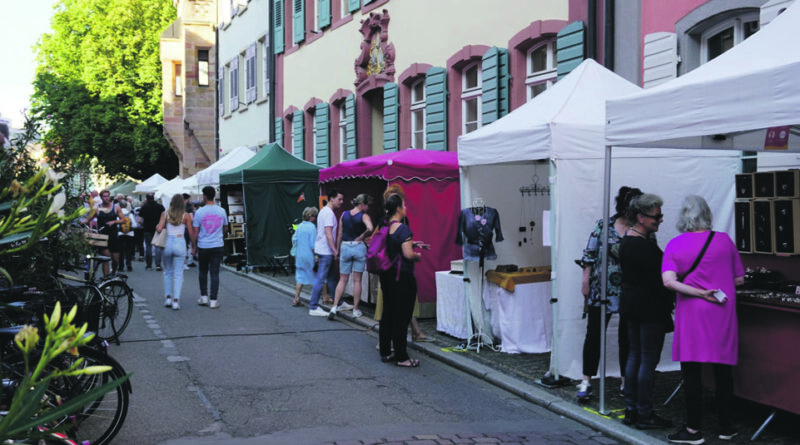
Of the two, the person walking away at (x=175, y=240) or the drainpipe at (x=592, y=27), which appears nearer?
the drainpipe at (x=592, y=27)

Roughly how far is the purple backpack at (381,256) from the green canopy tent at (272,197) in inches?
411

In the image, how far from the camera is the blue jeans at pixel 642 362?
6047 millimetres

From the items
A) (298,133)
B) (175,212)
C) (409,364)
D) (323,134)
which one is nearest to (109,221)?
(175,212)

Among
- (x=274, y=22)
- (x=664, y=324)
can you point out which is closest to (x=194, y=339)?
(x=664, y=324)

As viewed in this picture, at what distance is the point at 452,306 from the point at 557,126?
3.25m

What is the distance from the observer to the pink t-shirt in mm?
5688

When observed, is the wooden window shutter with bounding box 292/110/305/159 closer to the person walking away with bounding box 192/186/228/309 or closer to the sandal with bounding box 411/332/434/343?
the person walking away with bounding box 192/186/228/309

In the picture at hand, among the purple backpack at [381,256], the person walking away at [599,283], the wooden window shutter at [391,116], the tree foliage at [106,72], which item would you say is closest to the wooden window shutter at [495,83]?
the wooden window shutter at [391,116]

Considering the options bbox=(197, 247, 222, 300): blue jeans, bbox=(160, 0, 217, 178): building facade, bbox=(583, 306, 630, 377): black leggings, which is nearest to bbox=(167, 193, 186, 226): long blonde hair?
bbox=(197, 247, 222, 300): blue jeans

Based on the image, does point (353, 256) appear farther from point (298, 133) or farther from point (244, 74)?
point (244, 74)

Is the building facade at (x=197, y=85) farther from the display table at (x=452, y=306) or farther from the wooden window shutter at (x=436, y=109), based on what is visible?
the display table at (x=452, y=306)

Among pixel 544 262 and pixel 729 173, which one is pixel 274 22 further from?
pixel 729 173

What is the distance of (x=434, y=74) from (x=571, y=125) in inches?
326

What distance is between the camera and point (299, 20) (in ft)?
76.8
